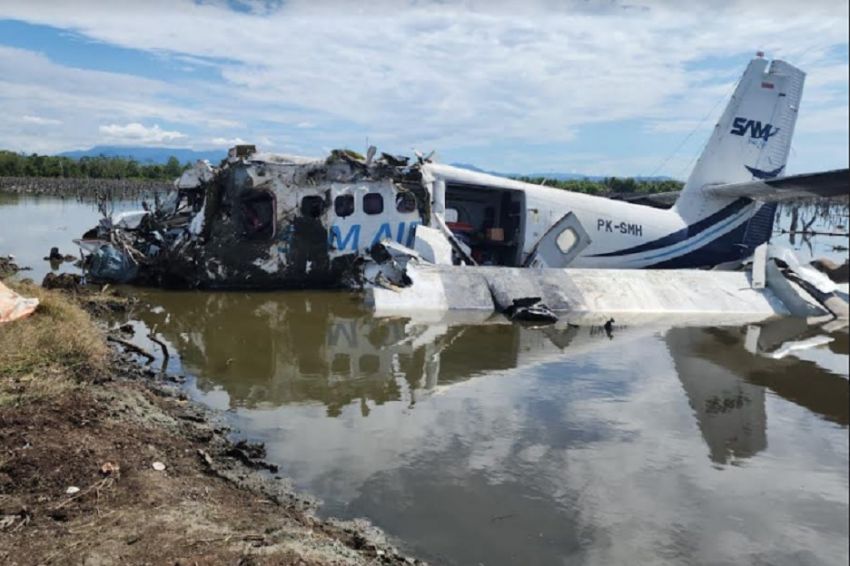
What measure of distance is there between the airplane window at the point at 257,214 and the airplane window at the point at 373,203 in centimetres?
210

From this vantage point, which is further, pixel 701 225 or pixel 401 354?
pixel 701 225

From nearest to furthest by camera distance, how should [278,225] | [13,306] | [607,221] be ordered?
[13,306], [278,225], [607,221]

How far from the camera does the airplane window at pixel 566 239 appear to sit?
1577 centimetres

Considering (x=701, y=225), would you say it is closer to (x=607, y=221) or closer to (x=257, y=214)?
(x=607, y=221)

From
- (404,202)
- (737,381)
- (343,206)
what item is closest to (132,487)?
(737,381)

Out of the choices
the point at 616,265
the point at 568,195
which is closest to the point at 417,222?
the point at 568,195

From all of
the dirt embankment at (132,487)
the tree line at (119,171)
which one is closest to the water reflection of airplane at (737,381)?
the dirt embankment at (132,487)

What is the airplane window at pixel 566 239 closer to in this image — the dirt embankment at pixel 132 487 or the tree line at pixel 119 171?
the dirt embankment at pixel 132 487

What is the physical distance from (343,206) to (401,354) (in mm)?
6107

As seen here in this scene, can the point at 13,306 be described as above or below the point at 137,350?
above

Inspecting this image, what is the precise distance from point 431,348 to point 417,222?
5.57 meters

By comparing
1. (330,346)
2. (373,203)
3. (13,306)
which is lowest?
(330,346)

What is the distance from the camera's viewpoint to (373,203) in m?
14.9

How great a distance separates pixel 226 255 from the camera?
1442cm
